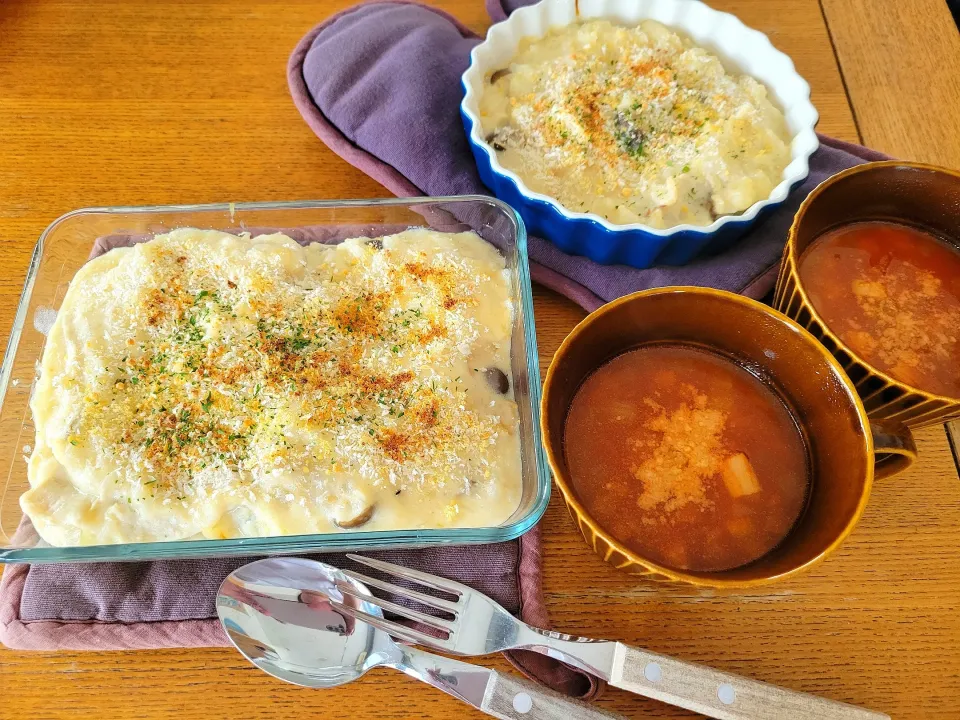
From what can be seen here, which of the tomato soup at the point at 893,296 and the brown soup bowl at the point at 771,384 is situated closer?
the brown soup bowl at the point at 771,384

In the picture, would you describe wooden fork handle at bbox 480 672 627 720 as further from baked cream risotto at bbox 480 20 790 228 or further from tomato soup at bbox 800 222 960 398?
baked cream risotto at bbox 480 20 790 228

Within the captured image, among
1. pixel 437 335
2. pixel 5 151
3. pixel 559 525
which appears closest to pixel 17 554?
→ pixel 437 335

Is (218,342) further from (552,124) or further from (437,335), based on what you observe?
(552,124)

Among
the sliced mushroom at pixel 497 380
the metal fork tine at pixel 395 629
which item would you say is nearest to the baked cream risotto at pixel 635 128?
the sliced mushroom at pixel 497 380

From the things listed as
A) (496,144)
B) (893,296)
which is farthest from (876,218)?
(496,144)

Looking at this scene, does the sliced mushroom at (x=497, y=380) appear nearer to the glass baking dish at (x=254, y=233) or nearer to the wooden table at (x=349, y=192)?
the glass baking dish at (x=254, y=233)

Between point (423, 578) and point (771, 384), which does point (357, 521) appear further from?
point (771, 384)
